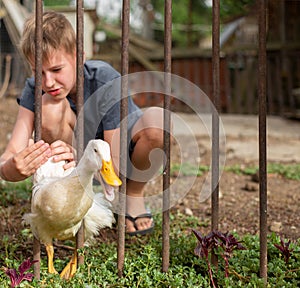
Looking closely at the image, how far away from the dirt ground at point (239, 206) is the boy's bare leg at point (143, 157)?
0.37m

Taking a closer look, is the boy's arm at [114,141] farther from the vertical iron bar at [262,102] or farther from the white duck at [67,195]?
the vertical iron bar at [262,102]

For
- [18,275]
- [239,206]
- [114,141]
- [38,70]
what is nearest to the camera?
[18,275]

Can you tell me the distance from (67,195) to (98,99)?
2.94ft

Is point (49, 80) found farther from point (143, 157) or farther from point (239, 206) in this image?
point (239, 206)

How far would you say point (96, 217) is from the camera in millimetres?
1980

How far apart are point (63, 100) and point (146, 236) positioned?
2.54ft

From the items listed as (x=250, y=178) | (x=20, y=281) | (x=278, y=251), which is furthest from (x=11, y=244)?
(x=250, y=178)

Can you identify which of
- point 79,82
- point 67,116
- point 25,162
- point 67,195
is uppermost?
point 79,82

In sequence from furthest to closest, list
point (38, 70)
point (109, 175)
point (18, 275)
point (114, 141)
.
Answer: point (114, 141) → point (38, 70) → point (18, 275) → point (109, 175)

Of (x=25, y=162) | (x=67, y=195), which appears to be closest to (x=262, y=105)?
(x=67, y=195)

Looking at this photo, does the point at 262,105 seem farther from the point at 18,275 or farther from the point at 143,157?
the point at 18,275

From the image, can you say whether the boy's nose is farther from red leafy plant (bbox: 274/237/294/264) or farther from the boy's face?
red leafy plant (bbox: 274/237/294/264)

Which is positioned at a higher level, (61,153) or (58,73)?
(58,73)

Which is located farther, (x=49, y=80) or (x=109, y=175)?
(x=49, y=80)
